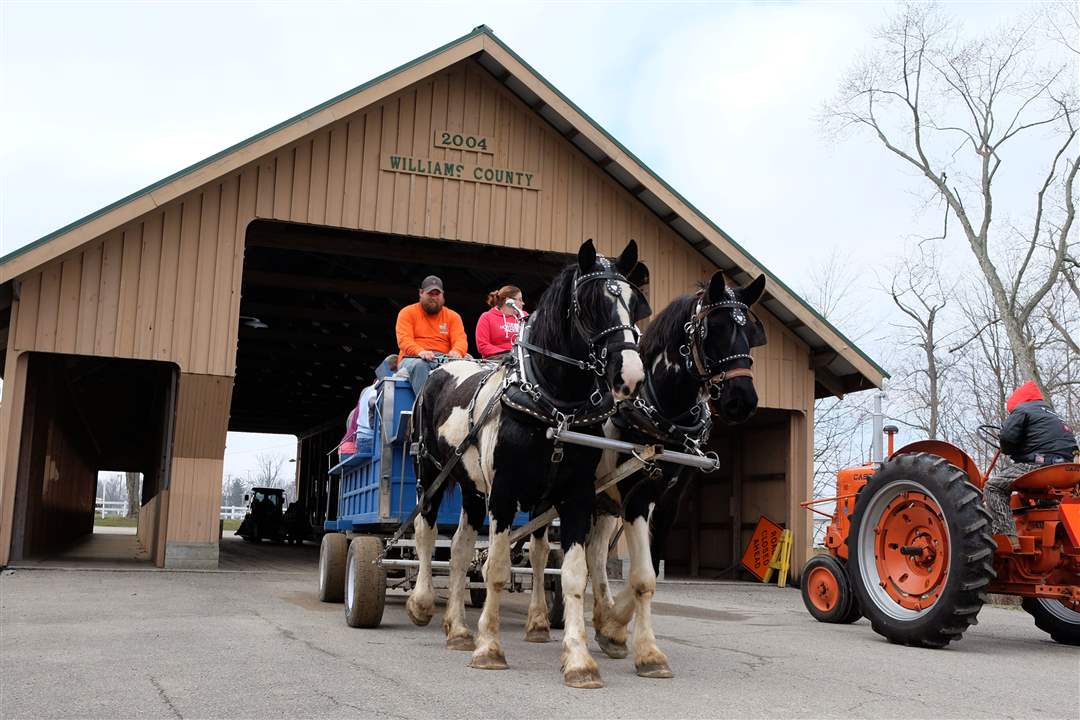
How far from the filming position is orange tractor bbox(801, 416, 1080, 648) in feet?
25.9

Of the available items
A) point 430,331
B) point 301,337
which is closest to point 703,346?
point 430,331

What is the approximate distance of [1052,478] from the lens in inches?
334

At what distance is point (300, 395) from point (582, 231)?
1881cm

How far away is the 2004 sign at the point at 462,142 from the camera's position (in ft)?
52.1

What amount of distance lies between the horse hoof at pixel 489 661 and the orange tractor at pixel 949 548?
373 centimetres

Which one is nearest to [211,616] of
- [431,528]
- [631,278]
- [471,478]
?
[431,528]

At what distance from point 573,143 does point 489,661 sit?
459 inches

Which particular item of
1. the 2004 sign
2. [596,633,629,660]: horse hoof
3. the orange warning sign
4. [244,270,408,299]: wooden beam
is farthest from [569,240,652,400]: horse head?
[244,270,408,299]: wooden beam

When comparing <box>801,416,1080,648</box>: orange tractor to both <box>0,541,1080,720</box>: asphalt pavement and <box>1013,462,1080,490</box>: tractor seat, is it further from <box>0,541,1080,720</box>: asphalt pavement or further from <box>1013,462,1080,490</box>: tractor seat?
<box>0,541,1080,720</box>: asphalt pavement

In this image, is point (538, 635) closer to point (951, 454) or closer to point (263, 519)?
point (951, 454)

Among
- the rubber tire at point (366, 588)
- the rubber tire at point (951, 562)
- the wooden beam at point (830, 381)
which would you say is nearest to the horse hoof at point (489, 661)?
the rubber tire at point (366, 588)

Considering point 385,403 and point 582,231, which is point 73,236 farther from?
point 582,231

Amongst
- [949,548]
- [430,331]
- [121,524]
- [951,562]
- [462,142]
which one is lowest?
[121,524]

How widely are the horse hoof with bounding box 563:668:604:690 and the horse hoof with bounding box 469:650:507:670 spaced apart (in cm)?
64
